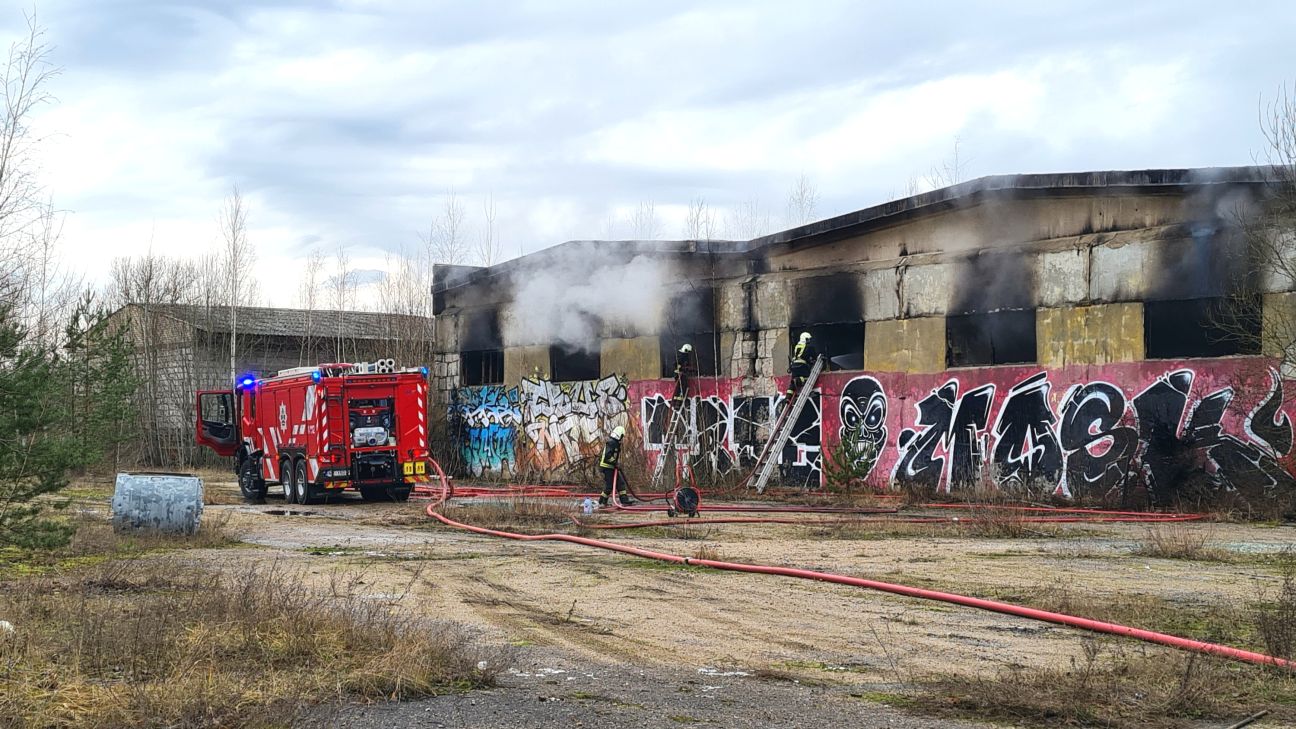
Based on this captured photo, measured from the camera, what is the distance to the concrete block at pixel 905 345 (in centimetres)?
2352

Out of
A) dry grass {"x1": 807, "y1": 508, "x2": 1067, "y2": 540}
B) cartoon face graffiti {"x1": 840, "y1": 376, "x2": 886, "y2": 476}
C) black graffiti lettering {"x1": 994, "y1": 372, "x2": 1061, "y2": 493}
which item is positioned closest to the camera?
dry grass {"x1": 807, "y1": 508, "x2": 1067, "y2": 540}

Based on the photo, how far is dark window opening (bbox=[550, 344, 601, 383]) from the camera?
3049 cm

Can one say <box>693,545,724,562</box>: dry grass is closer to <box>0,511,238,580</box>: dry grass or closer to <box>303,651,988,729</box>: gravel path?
<box>303,651,988,729</box>: gravel path

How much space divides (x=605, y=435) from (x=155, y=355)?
2074 cm

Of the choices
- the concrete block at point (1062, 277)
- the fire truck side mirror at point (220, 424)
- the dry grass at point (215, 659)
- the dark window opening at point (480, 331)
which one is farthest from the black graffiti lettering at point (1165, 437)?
the fire truck side mirror at point (220, 424)

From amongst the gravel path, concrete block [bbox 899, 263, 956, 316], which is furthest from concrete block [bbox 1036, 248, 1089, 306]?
the gravel path

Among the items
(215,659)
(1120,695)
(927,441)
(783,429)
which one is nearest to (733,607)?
(1120,695)

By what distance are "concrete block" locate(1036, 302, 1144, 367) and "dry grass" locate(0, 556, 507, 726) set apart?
15.5 meters

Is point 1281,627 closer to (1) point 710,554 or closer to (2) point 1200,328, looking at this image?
(1) point 710,554

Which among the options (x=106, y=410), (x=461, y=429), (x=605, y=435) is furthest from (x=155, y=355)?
(x=106, y=410)

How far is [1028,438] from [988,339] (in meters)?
2.36

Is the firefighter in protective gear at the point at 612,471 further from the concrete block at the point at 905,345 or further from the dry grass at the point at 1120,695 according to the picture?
the dry grass at the point at 1120,695

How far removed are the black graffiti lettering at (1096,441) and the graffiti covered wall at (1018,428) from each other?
0.8 inches

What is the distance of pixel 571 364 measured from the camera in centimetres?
3109
